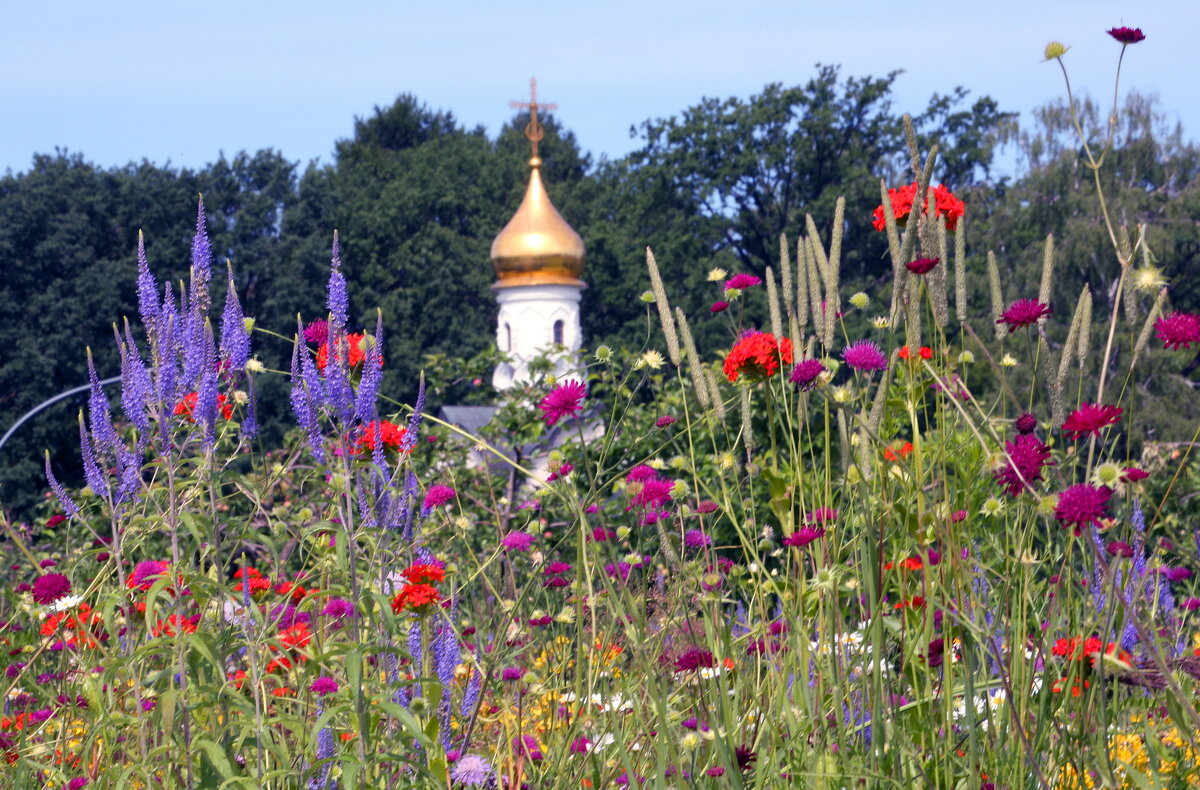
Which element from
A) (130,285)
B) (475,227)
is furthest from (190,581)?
(475,227)

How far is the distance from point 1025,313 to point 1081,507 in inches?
26.9

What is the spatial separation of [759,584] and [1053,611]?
68 centimetres

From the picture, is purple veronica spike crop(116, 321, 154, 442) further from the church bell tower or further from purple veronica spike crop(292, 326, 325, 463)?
the church bell tower

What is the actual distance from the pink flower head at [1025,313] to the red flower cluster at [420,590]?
1.17 metres

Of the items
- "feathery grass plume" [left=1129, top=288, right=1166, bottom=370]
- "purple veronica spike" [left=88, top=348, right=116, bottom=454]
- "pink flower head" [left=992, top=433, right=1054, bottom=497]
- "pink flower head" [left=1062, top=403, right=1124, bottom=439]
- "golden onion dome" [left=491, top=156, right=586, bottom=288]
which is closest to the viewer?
"pink flower head" [left=1062, top=403, right=1124, bottom=439]

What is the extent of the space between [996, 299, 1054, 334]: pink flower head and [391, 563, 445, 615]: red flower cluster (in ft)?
3.85

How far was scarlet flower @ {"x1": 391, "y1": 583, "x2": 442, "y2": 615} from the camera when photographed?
242cm

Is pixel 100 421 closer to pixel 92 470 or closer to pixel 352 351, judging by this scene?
Answer: pixel 92 470

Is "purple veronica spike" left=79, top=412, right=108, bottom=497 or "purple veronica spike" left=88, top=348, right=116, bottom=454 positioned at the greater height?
"purple veronica spike" left=88, top=348, right=116, bottom=454

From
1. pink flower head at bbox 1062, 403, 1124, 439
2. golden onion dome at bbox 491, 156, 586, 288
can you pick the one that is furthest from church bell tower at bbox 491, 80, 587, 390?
pink flower head at bbox 1062, 403, 1124, 439

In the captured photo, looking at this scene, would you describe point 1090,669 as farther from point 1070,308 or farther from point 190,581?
point 1070,308

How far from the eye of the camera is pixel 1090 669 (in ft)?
6.93

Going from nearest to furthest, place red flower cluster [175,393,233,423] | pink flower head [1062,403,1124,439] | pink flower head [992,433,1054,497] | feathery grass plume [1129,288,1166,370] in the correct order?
pink flower head [1062,403,1124,439], pink flower head [992,433,1054,497], feathery grass plume [1129,288,1166,370], red flower cluster [175,393,233,423]

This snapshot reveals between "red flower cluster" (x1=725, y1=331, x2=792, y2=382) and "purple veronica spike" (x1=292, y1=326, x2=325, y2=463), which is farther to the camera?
"red flower cluster" (x1=725, y1=331, x2=792, y2=382)
